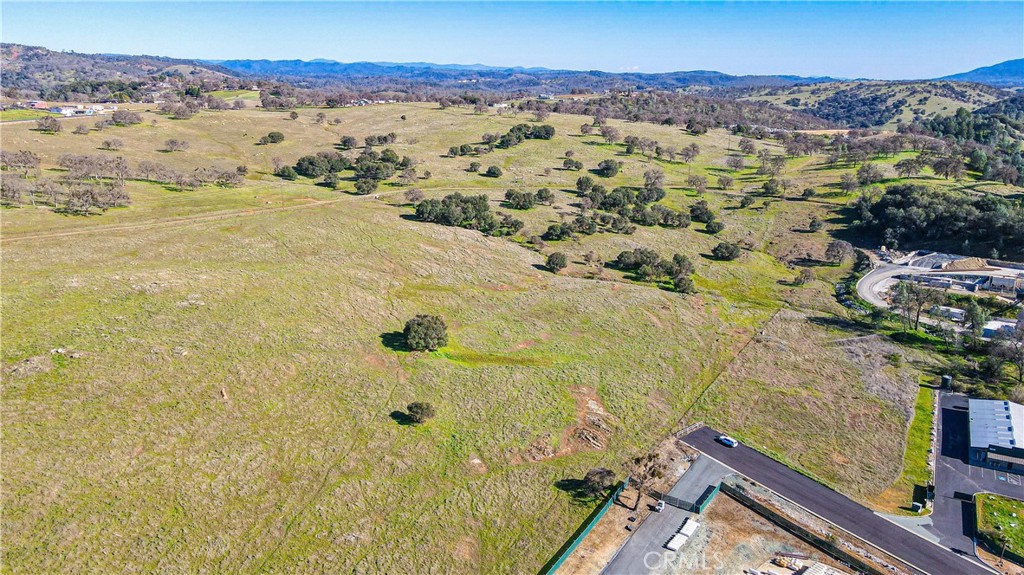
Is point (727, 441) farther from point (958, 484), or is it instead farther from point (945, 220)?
point (945, 220)

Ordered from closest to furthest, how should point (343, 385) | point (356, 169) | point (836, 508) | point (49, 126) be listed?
point (836, 508)
point (343, 385)
point (356, 169)
point (49, 126)

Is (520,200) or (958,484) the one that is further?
(520,200)

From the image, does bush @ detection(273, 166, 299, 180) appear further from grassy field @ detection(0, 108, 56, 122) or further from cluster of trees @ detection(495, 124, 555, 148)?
grassy field @ detection(0, 108, 56, 122)

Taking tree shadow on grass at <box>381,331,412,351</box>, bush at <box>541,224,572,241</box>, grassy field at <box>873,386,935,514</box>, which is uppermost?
bush at <box>541,224,572,241</box>

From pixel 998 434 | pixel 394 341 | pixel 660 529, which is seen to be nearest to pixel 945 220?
pixel 998 434

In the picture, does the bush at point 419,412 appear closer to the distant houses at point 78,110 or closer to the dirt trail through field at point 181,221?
the dirt trail through field at point 181,221

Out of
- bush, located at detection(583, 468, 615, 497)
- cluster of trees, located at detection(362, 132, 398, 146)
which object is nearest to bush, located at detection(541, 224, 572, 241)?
bush, located at detection(583, 468, 615, 497)

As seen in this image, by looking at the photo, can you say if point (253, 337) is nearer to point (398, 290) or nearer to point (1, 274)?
point (398, 290)
